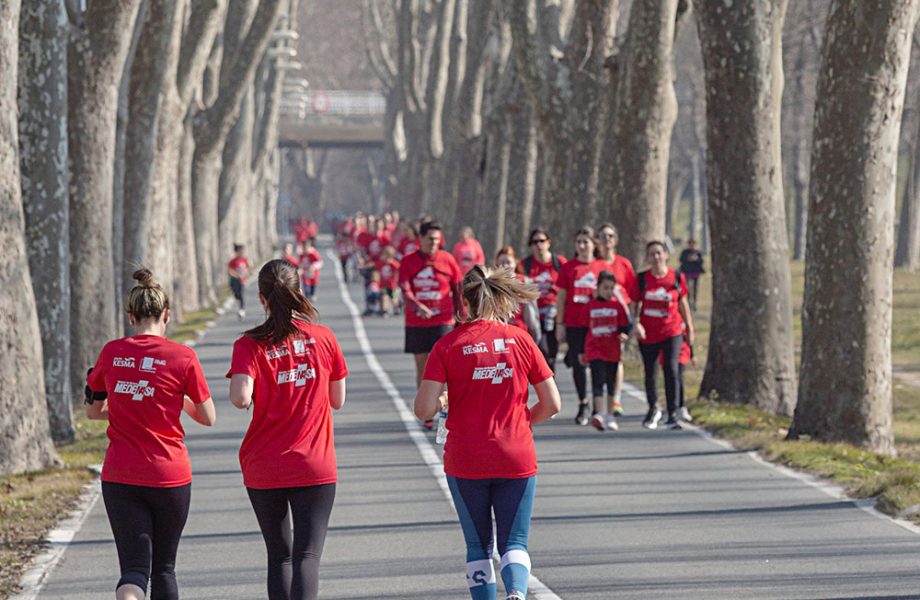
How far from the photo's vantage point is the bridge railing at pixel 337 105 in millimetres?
102938

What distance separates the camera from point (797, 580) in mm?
9609

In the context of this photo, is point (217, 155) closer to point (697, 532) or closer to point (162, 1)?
point (162, 1)

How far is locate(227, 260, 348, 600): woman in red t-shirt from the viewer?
24.5 feet

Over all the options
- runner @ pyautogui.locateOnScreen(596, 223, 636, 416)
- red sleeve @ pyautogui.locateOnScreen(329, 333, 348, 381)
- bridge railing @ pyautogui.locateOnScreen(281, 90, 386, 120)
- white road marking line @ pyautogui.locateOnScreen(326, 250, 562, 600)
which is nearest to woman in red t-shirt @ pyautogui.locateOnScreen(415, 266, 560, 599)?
red sleeve @ pyautogui.locateOnScreen(329, 333, 348, 381)

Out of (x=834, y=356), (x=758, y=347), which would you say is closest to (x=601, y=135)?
(x=758, y=347)

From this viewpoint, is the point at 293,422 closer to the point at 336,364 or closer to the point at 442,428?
the point at 336,364

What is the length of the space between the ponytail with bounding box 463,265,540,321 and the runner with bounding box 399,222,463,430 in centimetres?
917

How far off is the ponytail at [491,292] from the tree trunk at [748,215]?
419 inches

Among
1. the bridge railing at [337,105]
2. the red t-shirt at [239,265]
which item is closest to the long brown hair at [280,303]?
the red t-shirt at [239,265]

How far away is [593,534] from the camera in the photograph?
37.0 ft

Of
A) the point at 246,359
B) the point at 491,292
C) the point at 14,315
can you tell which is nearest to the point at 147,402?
the point at 246,359

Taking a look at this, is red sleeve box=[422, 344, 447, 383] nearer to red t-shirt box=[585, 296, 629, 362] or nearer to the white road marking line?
the white road marking line

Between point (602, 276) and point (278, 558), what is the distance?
943cm

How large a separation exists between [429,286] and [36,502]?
5.51 m
